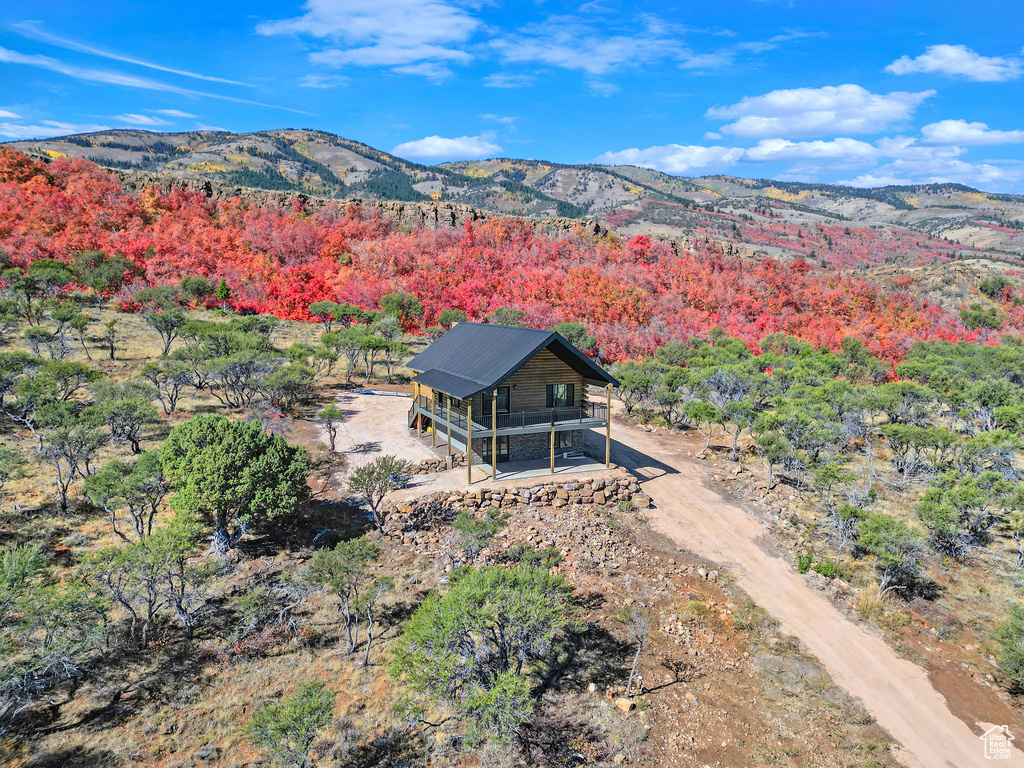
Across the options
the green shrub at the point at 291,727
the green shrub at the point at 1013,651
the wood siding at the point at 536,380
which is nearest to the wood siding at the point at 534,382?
the wood siding at the point at 536,380

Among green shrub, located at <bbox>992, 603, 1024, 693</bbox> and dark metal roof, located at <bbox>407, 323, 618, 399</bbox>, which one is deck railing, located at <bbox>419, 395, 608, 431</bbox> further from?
green shrub, located at <bbox>992, 603, 1024, 693</bbox>

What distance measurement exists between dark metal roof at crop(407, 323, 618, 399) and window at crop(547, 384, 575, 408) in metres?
1.02

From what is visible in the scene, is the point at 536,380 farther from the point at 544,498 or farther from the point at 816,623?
the point at 816,623

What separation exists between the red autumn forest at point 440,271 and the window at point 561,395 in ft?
95.9

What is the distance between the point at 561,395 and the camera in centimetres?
2609

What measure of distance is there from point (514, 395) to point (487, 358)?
2.23 m

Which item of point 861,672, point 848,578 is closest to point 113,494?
point 861,672

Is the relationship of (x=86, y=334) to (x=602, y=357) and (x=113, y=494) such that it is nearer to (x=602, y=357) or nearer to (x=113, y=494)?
(x=113, y=494)

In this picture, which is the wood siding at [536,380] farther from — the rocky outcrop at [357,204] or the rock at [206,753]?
the rocky outcrop at [357,204]

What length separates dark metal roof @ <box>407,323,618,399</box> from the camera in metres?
23.3

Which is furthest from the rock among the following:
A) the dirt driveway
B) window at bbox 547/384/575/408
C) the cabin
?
window at bbox 547/384/575/408

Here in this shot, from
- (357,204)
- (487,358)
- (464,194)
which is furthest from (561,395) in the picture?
(464,194)

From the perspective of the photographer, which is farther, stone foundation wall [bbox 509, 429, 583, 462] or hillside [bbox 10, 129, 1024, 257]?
hillside [bbox 10, 129, 1024, 257]

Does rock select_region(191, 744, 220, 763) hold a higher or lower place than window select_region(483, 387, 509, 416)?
lower
